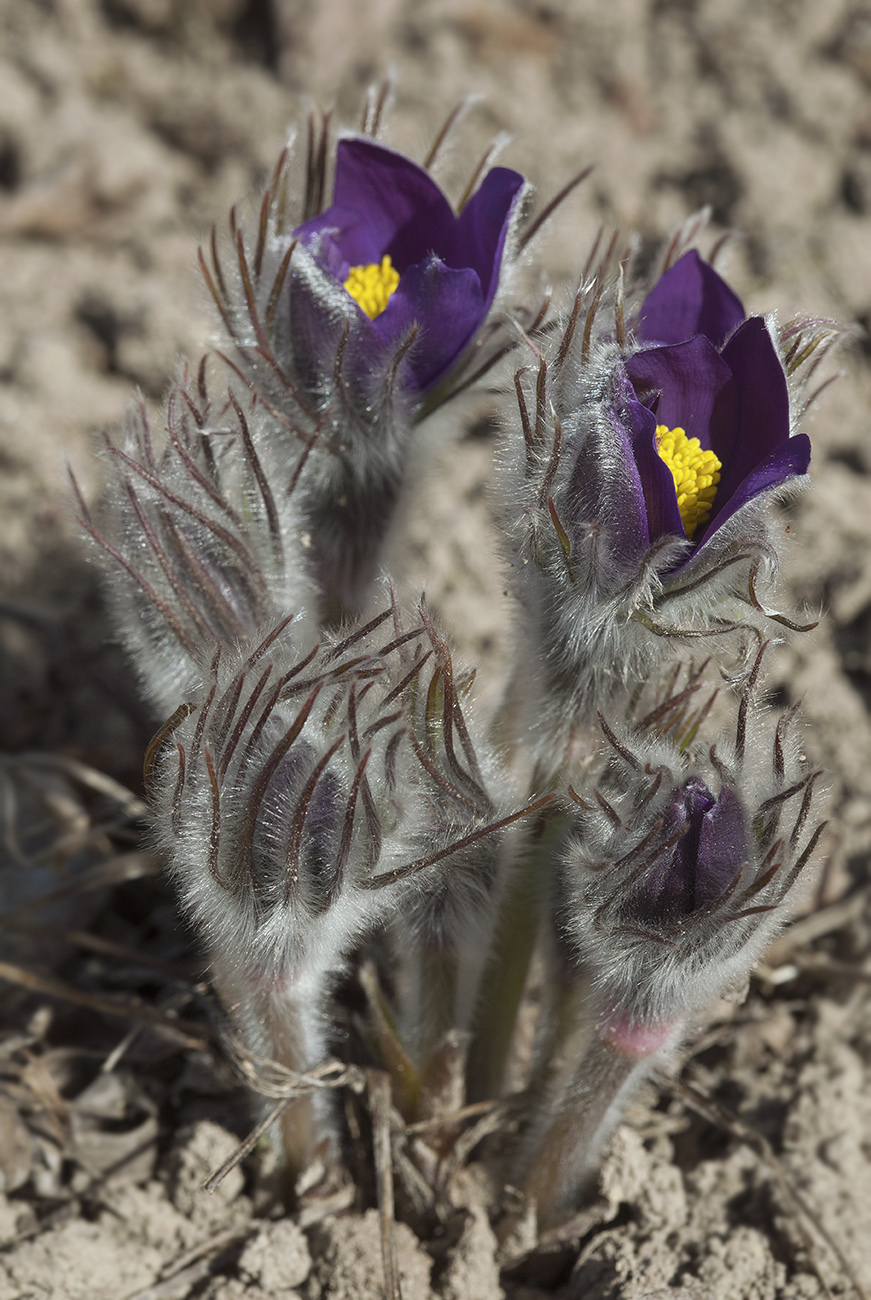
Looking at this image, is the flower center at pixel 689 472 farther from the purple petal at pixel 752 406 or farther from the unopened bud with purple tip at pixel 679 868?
the unopened bud with purple tip at pixel 679 868

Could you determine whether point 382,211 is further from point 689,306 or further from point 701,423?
point 701,423

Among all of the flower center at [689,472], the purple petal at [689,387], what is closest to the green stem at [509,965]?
the flower center at [689,472]

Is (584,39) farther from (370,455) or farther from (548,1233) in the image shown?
(548,1233)

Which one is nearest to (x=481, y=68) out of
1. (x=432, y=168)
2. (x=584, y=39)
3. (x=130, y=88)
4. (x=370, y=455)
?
(x=584, y=39)

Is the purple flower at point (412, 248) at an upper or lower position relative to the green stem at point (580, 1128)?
upper

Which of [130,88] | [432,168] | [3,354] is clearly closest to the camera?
[432,168]

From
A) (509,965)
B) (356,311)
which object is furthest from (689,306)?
(509,965)

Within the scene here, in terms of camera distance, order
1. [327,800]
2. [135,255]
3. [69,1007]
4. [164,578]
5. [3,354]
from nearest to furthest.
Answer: [327,800], [164,578], [69,1007], [3,354], [135,255]
